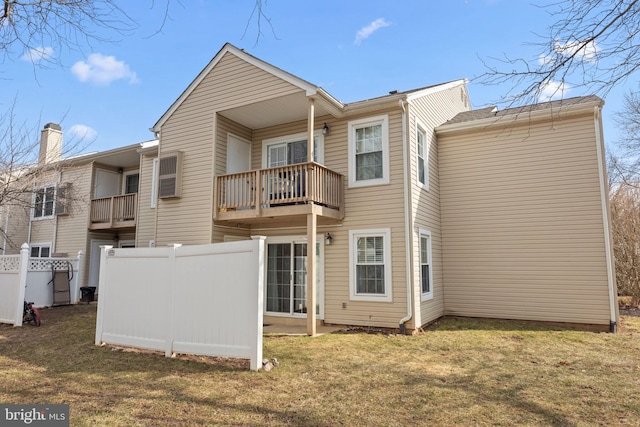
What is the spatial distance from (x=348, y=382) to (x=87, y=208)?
14.2 meters

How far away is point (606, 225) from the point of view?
30.8 feet

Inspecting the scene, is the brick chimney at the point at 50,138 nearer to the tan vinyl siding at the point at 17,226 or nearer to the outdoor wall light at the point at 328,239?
the tan vinyl siding at the point at 17,226

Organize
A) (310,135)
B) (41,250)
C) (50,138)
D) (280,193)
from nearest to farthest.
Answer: (310,135)
(280,193)
(50,138)
(41,250)

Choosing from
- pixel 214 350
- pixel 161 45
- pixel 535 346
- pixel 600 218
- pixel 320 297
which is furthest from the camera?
pixel 320 297

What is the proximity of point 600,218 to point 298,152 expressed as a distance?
7.79m

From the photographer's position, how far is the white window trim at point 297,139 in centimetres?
1058

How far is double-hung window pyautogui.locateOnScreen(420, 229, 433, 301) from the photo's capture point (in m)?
9.86

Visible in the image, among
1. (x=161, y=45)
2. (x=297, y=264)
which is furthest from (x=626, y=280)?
(x=161, y=45)

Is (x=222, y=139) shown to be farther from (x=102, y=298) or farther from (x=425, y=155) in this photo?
(x=425, y=155)

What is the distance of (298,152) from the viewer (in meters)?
11.1

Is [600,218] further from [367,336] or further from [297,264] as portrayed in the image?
[297,264]

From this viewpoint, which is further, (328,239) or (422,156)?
(422,156)

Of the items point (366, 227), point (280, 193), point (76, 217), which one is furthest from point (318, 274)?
point (76, 217)

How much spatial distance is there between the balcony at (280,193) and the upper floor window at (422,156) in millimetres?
2119
